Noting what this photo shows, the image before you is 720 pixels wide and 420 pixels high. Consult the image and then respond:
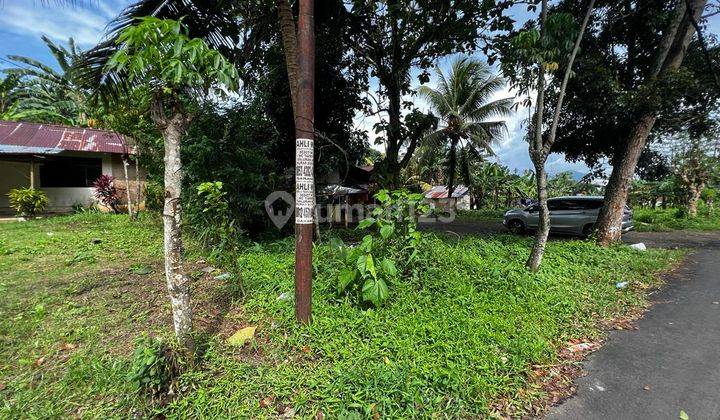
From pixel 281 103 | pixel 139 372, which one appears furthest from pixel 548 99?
pixel 139 372

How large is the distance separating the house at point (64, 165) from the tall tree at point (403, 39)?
9050 mm

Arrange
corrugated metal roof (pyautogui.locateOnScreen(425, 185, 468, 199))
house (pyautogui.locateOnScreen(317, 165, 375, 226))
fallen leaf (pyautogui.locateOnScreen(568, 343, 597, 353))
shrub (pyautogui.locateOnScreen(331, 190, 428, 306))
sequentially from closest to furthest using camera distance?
fallen leaf (pyautogui.locateOnScreen(568, 343, 597, 353)) < shrub (pyautogui.locateOnScreen(331, 190, 428, 306)) < house (pyautogui.locateOnScreen(317, 165, 375, 226)) < corrugated metal roof (pyautogui.locateOnScreen(425, 185, 468, 199))

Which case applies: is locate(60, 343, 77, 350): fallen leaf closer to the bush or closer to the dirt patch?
the dirt patch

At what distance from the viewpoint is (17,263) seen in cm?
527

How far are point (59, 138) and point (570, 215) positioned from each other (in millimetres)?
18072

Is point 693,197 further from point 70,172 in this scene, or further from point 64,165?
point 64,165

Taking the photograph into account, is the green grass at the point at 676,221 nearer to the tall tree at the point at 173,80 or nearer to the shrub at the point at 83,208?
the tall tree at the point at 173,80

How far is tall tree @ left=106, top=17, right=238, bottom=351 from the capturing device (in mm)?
2010

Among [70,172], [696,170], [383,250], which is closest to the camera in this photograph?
[383,250]

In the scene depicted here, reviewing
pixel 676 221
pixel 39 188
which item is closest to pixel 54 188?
pixel 39 188

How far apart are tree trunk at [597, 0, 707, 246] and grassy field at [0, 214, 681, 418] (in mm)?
2533

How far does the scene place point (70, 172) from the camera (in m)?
12.4

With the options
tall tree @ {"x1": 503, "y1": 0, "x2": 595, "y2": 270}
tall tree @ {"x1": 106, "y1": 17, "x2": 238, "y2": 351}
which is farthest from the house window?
tall tree @ {"x1": 503, "y1": 0, "x2": 595, "y2": 270}

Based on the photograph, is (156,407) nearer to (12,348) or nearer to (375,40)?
(12,348)
